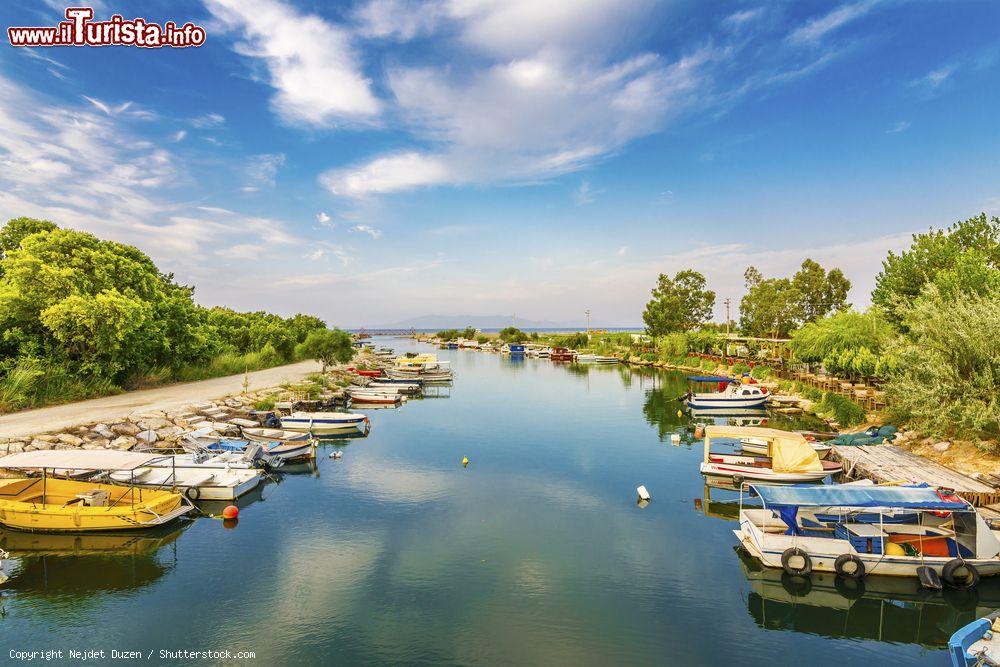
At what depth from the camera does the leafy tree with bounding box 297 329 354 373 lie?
205 ft

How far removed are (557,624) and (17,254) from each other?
1729 inches

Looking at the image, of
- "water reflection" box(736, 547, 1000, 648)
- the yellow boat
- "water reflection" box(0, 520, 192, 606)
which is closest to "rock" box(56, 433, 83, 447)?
the yellow boat

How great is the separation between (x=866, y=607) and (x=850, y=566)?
1.49m

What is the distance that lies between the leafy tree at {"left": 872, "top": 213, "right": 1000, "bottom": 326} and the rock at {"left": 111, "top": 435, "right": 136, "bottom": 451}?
49186 millimetres

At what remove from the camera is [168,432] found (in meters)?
31.2

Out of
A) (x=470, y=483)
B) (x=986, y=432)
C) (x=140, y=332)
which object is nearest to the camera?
(x=986, y=432)

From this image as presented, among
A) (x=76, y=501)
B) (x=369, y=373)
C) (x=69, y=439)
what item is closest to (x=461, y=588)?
(x=76, y=501)

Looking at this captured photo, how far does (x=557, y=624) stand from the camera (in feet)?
48.8

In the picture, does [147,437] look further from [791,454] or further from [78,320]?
[791,454]

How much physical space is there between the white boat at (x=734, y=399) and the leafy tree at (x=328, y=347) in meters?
42.8

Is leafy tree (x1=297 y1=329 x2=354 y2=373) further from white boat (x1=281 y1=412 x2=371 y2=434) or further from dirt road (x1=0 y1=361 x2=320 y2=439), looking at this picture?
white boat (x1=281 y1=412 x2=371 y2=434)

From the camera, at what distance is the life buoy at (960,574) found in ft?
54.4

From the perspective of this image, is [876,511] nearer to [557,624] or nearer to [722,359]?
[557,624]

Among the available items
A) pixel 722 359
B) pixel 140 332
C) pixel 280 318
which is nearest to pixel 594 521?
pixel 140 332
